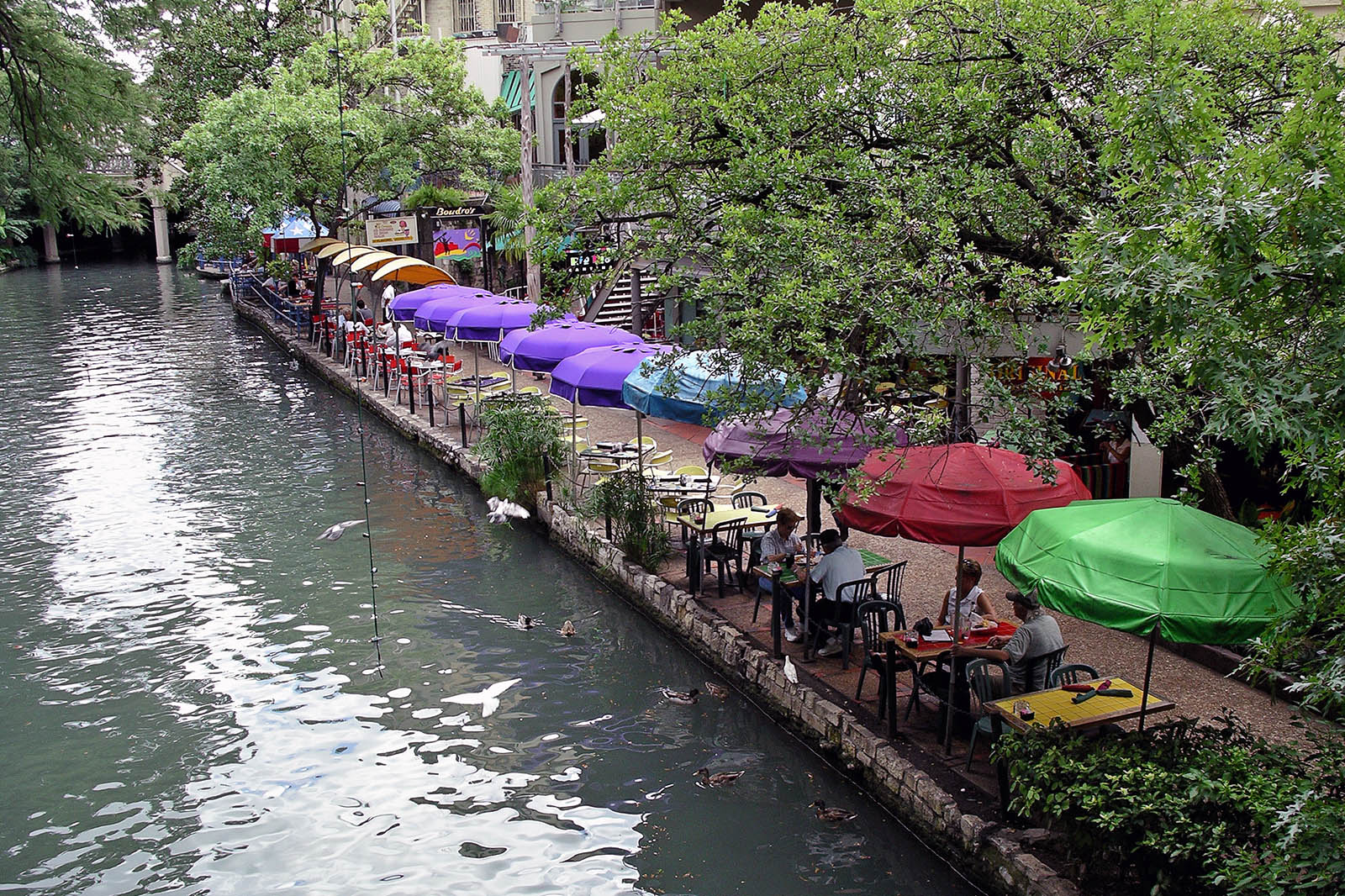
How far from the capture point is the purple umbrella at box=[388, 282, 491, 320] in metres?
24.2

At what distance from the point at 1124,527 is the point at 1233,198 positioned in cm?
260

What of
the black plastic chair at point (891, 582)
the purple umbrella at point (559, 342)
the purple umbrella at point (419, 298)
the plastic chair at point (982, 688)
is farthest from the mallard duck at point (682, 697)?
the purple umbrella at point (419, 298)

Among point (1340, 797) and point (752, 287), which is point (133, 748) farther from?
point (1340, 797)

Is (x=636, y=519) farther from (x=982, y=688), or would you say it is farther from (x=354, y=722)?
(x=982, y=688)

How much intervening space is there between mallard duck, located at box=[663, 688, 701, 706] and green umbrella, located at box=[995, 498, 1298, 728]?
430 centimetres

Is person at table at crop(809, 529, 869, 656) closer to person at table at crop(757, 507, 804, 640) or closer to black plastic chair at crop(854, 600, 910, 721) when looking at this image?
black plastic chair at crop(854, 600, 910, 721)

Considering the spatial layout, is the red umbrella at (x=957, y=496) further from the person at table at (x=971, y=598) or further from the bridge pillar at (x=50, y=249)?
the bridge pillar at (x=50, y=249)

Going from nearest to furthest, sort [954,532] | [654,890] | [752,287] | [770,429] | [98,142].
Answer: [654,890] → [954,532] → [752,287] → [770,429] → [98,142]

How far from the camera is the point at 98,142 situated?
1428cm

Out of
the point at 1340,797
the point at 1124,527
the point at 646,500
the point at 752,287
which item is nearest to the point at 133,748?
the point at 646,500

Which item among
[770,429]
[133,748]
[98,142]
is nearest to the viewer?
[133,748]

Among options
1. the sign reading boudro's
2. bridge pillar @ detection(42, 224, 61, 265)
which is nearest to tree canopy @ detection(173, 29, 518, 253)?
the sign reading boudro's

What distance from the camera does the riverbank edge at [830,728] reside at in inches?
312

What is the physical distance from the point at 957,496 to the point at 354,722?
620cm
